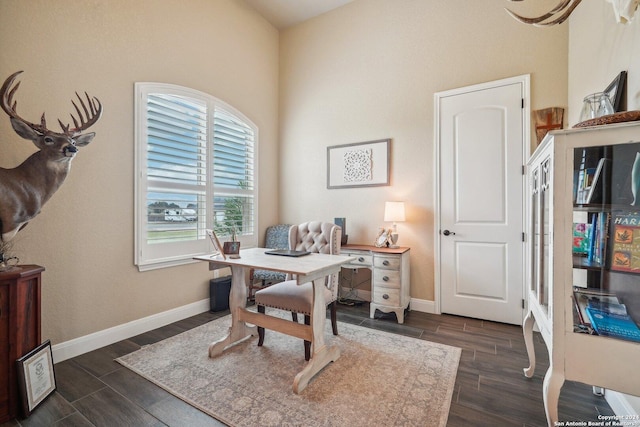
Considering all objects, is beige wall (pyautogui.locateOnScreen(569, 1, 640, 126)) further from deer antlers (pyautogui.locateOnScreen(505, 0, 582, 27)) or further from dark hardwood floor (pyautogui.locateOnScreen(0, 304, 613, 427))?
dark hardwood floor (pyautogui.locateOnScreen(0, 304, 613, 427))

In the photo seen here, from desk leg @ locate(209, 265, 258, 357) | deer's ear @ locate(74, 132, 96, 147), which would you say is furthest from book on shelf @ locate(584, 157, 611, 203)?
deer's ear @ locate(74, 132, 96, 147)

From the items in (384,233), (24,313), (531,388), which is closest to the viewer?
(24,313)

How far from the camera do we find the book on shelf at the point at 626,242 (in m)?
1.18

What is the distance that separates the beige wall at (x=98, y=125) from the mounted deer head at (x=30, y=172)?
311 millimetres

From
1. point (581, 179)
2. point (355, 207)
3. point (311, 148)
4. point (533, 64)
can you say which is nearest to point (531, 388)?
point (581, 179)

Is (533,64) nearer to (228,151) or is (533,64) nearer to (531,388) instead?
(531,388)

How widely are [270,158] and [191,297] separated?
2254 mm

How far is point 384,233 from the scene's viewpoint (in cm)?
333

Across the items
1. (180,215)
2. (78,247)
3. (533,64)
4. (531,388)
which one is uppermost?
(533,64)

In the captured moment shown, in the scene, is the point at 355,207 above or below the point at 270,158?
below

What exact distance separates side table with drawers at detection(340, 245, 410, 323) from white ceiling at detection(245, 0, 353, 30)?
3.42 m

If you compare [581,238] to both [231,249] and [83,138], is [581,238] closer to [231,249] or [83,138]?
[231,249]

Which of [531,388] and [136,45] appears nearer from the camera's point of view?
[531,388]

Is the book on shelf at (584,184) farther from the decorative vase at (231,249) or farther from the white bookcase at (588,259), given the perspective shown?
the decorative vase at (231,249)
